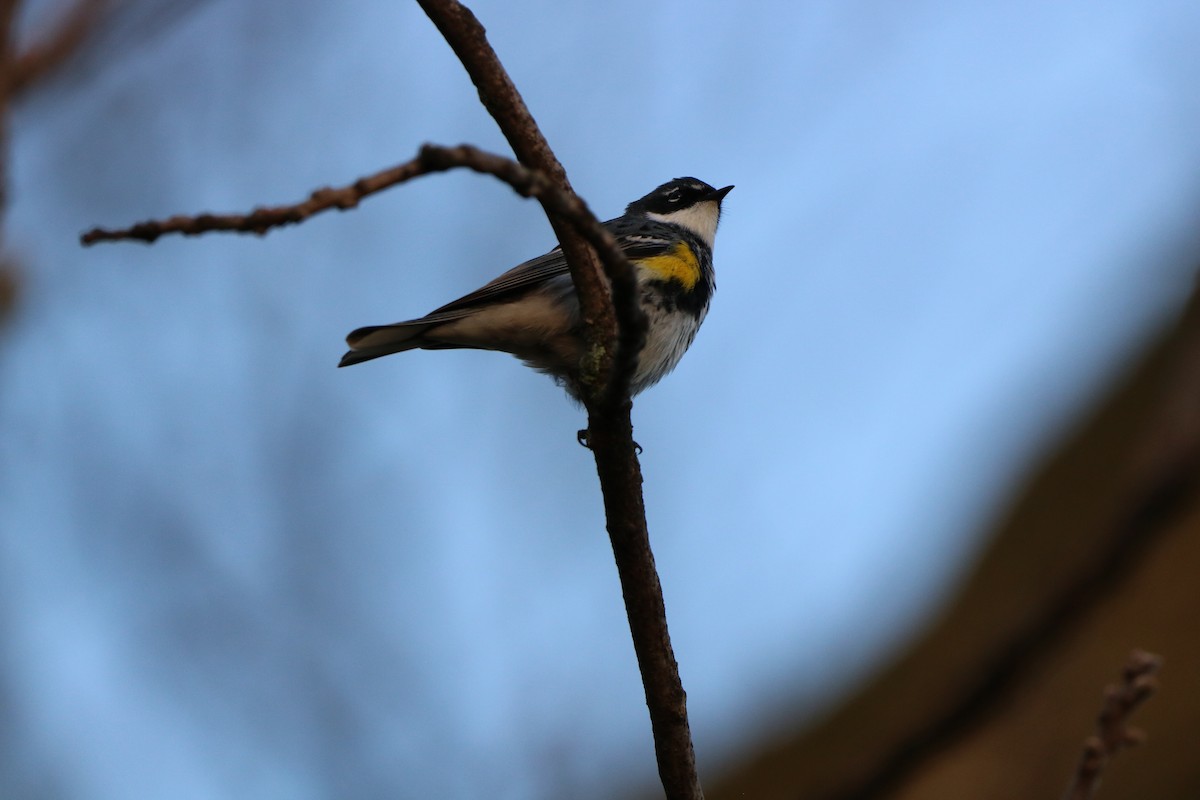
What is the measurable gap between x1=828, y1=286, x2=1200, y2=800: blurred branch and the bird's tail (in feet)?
12.8

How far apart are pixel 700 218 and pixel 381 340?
2.89 metres

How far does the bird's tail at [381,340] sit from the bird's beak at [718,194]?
292 cm

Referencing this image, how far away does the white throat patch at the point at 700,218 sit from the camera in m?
7.50

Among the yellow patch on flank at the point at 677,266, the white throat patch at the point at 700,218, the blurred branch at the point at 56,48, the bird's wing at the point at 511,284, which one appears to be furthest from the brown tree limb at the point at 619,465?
the white throat patch at the point at 700,218

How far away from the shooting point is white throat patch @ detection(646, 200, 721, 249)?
24.6 ft

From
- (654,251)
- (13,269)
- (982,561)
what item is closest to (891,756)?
(654,251)

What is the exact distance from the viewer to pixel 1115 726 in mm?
1795

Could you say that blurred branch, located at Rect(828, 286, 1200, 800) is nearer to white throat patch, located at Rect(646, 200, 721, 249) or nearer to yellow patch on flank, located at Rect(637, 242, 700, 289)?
yellow patch on flank, located at Rect(637, 242, 700, 289)

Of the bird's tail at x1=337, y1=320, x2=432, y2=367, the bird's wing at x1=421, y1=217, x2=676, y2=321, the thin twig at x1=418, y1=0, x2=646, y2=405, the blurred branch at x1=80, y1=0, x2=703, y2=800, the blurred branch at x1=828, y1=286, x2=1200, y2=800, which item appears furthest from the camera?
the bird's wing at x1=421, y1=217, x2=676, y2=321

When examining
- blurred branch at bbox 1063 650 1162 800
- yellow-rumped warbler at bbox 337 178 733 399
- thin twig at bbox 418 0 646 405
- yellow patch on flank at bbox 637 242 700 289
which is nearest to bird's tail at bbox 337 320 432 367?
yellow-rumped warbler at bbox 337 178 733 399

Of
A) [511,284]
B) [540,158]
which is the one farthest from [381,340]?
[540,158]

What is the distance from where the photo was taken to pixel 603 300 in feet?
12.7

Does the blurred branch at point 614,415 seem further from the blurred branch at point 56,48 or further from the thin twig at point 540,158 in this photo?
the blurred branch at point 56,48

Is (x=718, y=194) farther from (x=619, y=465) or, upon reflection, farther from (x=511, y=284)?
(x=619, y=465)
